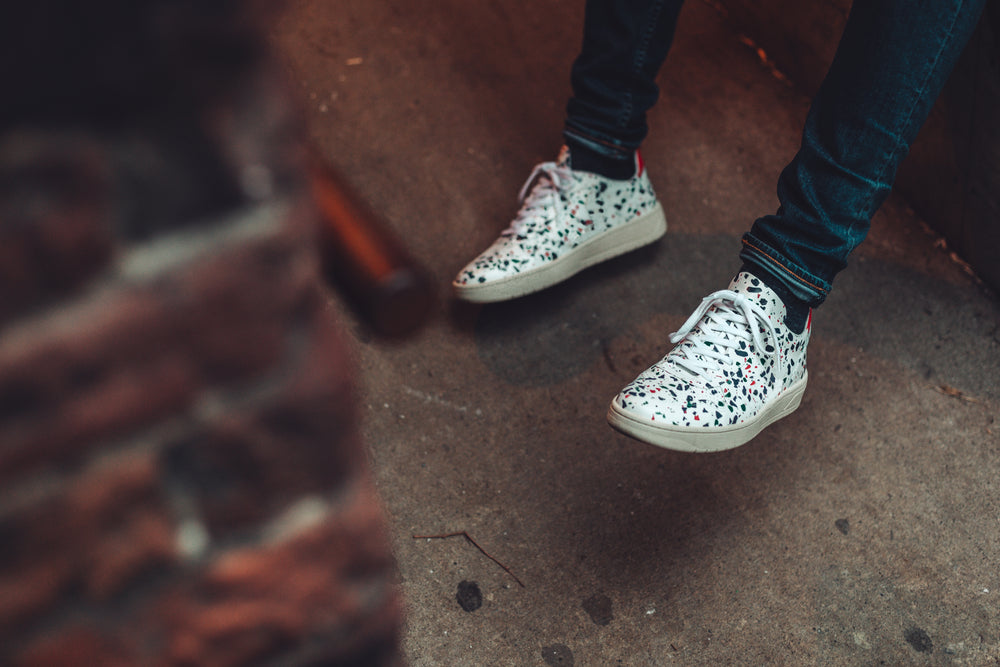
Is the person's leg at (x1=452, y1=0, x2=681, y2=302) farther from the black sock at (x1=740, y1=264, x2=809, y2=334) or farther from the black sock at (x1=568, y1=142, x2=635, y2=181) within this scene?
the black sock at (x1=740, y1=264, x2=809, y2=334)

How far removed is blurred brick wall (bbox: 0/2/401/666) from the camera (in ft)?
1.03

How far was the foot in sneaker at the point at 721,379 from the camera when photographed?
105cm

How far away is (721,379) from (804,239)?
9.1 inches

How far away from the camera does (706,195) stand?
157 cm

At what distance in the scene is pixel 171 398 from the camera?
0.37 m

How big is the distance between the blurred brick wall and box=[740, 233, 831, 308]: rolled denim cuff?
32.2 inches

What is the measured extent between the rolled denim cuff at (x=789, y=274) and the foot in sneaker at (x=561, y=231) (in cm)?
32

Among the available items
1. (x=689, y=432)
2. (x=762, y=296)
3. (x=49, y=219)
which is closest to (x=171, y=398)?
(x=49, y=219)

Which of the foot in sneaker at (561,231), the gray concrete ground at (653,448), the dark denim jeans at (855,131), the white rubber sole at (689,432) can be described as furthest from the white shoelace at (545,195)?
the white rubber sole at (689,432)

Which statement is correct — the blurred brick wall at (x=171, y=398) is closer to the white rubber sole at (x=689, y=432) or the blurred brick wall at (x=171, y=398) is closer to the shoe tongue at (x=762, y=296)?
the white rubber sole at (x=689, y=432)

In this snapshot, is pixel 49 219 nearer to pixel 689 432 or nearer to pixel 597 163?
pixel 689 432

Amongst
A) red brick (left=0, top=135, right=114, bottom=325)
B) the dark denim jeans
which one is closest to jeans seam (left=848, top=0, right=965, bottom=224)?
the dark denim jeans

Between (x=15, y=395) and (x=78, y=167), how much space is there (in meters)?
0.11

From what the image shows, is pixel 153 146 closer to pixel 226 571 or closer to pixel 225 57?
pixel 225 57
